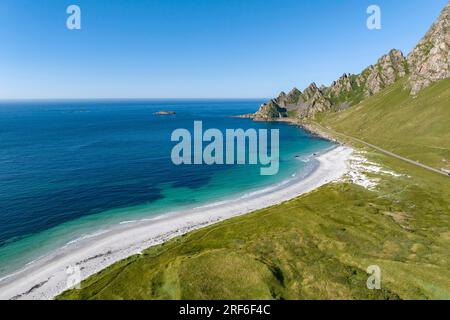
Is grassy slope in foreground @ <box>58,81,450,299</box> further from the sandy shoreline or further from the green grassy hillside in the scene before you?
the sandy shoreline

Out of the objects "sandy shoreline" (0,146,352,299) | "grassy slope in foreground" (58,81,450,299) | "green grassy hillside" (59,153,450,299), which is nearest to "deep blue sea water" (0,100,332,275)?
"sandy shoreline" (0,146,352,299)

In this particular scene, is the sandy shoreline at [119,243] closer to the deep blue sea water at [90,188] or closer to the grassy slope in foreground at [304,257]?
the grassy slope in foreground at [304,257]

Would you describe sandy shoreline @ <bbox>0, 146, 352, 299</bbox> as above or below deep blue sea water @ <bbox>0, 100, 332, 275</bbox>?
below

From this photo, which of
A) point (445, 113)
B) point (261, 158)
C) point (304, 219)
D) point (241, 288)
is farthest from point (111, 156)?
point (445, 113)

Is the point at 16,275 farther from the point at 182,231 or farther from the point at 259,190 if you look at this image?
the point at 259,190

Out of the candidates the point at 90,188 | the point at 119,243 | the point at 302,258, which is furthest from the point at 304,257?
the point at 90,188

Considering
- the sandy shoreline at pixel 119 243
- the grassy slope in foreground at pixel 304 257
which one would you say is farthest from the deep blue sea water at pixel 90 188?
the grassy slope in foreground at pixel 304 257
